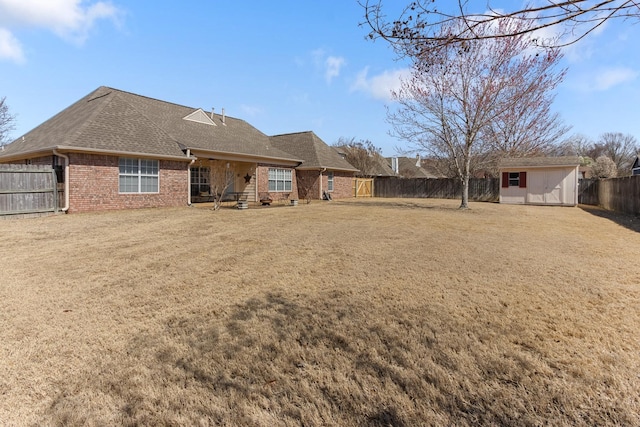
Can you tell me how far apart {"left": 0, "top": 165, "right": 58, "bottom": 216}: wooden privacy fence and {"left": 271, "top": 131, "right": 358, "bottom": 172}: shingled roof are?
13.9 metres

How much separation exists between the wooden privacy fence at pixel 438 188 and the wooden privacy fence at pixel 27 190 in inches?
956

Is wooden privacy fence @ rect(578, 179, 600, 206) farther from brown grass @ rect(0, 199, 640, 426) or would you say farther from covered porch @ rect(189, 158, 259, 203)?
covered porch @ rect(189, 158, 259, 203)

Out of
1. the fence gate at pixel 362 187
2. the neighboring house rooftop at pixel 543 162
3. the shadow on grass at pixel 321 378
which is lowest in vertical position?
the shadow on grass at pixel 321 378

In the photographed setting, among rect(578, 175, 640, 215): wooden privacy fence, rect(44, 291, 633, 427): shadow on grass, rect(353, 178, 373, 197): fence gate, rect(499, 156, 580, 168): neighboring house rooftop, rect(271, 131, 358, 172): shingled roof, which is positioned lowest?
rect(44, 291, 633, 427): shadow on grass

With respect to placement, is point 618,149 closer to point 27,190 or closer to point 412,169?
point 412,169

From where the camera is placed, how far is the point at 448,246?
→ 22.0 ft

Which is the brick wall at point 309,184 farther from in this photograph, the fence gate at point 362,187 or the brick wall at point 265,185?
the fence gate at point 362,187

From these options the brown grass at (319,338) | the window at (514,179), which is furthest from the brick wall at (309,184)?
the brown grass at (319,338)

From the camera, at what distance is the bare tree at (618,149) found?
168 feet

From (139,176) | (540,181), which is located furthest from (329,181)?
(540,181)

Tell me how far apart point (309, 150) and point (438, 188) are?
12.5 m

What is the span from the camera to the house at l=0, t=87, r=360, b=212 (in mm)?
12297

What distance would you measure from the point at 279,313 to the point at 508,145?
31.0 meters

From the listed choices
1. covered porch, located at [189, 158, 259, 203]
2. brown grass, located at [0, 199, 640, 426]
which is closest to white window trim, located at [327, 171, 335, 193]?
covered porch, located at [189, 158, 259, 203]
